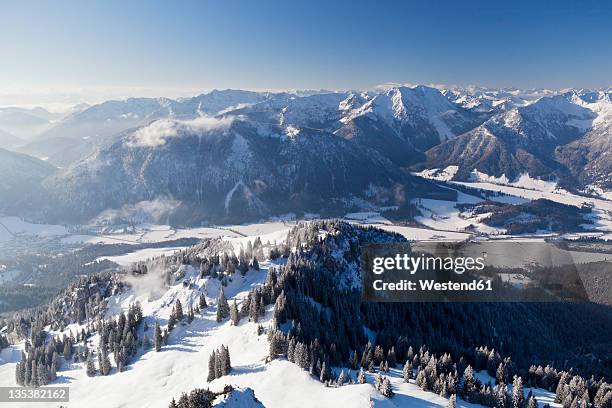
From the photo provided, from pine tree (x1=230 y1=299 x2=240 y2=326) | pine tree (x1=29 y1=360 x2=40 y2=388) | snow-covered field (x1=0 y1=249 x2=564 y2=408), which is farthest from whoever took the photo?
pine tree (x1=29 y1=360 x2=40 y2=388)

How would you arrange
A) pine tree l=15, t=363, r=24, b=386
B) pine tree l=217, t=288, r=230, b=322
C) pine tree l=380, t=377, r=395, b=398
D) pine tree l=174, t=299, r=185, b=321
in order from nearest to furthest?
pine tree l=380, t=377, r=395, b=398
pine tree l=217, t=288, r=230, b=322
pine tree l=15, t=363, r=24, b=386
pine tree l=174, t=299, r=185, b=321

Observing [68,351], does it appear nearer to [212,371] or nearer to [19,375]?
[19,375]

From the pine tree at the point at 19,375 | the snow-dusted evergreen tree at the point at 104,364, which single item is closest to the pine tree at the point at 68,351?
the pine tree at the point at 19,375

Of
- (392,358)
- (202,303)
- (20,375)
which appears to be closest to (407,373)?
(392,358)

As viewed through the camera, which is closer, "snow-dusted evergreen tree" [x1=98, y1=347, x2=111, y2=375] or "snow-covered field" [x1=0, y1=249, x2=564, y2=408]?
"snow-covered field" [x1=0, y1=249, x2=564, y2=408]

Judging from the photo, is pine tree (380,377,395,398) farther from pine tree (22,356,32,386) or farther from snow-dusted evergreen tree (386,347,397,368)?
pine tree (22,356,32,386)

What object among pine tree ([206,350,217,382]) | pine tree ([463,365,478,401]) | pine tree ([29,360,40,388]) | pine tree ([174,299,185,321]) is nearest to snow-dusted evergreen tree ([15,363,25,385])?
pine tree ([29,360,40,388])

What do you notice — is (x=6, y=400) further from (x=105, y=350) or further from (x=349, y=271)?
(x=349, y=271)

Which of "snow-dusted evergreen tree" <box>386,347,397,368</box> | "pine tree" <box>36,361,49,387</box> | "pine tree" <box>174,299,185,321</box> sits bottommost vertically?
"pine tree" <box>36,361,49,387</box>

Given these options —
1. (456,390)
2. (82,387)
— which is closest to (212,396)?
(456,390)

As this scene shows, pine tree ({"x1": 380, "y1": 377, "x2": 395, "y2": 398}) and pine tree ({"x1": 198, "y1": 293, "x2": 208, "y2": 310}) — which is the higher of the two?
pine tree ({"x1": 380, "y1": 377, "x2": 395, "y2": 398})

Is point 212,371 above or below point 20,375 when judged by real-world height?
above
